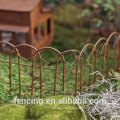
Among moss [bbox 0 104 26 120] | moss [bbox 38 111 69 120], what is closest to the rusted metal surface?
moss [bbox 0 104 26 120]

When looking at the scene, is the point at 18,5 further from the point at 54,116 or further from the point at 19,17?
the point at 54,116

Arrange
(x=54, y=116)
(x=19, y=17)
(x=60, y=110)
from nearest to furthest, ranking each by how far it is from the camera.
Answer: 1. (x=54, y=116)
2. (x=60, y=110)
3. (x=19, y=17)

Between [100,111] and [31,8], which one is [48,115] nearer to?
[100,111]

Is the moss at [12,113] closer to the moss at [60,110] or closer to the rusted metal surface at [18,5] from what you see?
the moss at [60,110]

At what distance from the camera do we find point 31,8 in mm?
6656

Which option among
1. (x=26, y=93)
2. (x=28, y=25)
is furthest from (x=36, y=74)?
(x=28, y=25)

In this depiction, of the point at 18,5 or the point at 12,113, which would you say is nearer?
the point at 12,113

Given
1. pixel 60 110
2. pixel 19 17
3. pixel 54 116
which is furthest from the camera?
pixel 19 17

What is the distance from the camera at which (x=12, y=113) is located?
3.35 meters

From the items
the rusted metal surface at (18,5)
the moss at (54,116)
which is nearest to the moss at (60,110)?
the moss at (54,116)

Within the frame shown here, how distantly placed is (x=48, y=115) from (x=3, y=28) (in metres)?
4.25

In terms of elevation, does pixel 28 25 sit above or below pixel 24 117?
above

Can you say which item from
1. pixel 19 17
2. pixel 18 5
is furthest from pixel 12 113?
pixel 18 5

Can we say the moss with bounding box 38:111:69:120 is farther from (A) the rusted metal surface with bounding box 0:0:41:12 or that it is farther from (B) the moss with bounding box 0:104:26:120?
(A) the rusted metal surface with bounding box 0:0:41:12
